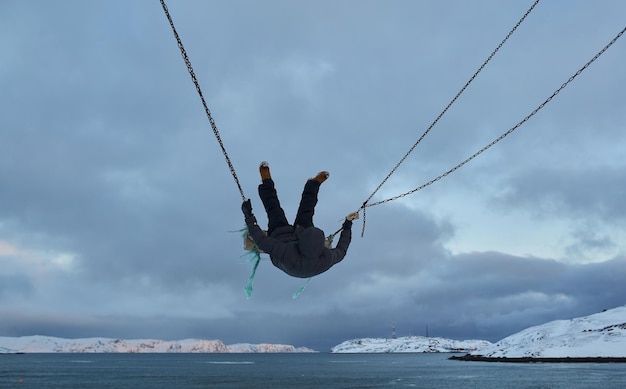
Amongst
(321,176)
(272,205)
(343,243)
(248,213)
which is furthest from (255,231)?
(343,243)

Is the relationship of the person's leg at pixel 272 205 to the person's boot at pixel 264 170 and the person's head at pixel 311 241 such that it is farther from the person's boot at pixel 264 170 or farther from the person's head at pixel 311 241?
the person's head at pixel 311 241

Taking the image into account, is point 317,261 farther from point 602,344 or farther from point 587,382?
point 602,344

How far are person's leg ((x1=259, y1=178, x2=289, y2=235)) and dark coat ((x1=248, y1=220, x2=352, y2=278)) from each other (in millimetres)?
147

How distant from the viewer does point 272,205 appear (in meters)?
9.29

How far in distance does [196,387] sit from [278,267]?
10659 centimetres

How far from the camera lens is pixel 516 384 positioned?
104750mm

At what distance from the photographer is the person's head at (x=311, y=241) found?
8.53m

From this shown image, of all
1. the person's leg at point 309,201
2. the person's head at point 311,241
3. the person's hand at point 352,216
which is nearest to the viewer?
the person's head at point 311,241

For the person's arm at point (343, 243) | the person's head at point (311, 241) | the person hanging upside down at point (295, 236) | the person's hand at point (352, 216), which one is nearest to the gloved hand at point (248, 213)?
the person hanging upside down at point (295, 236)

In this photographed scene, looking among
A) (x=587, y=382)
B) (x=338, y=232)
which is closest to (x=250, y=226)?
(x=338, y=232)

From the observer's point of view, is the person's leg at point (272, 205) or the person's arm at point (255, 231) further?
the person's leg at point (272, 205)

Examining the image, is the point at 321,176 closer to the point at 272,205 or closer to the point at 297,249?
the point at 272,205

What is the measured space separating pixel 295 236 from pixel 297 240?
0.11 m

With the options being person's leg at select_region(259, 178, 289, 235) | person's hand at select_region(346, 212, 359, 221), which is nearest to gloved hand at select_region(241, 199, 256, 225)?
person's leg at select_region(259, 178, 289, 235)
